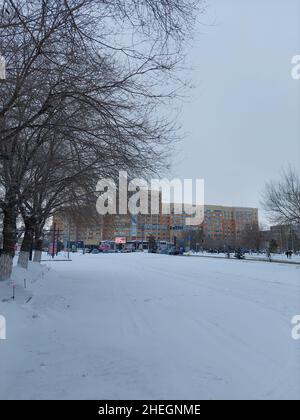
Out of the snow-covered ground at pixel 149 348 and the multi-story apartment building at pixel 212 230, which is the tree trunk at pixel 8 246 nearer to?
the snow-covered ground at pixel 149 348

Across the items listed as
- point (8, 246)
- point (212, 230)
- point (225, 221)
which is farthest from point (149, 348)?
point (225, 221)

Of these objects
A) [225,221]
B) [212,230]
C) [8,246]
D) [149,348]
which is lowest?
[149,348]

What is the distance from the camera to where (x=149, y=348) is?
6855mm

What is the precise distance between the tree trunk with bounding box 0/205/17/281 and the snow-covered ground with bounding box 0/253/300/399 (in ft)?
6.09

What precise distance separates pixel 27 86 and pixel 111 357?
500 cm

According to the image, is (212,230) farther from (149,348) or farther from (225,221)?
(149,348)

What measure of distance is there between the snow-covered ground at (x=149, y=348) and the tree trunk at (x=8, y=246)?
186cm

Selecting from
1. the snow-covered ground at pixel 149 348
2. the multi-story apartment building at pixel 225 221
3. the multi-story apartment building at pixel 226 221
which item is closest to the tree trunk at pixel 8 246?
the snow-covered ground at pixel 149 348

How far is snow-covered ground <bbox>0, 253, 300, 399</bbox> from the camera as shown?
195 inches

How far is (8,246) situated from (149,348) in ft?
32.4

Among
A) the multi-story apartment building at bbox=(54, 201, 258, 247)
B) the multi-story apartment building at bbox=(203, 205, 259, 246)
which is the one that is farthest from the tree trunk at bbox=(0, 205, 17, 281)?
the multi-story apartment building at bbox=(203, 205, 259, 246)

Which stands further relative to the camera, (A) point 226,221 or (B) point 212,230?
(A) point 226,221

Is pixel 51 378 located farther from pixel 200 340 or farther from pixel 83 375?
pixel 200 340
